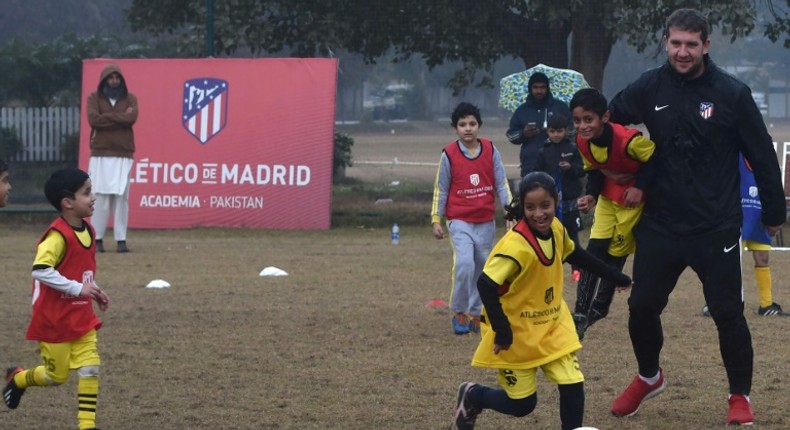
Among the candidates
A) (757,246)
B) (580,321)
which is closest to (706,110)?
(580,321)

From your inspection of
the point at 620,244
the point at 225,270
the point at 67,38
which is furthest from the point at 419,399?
the point at 67,38

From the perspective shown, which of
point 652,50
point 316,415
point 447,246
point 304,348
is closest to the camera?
point 316,415

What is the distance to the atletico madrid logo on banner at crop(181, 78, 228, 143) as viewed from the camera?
17453 mm

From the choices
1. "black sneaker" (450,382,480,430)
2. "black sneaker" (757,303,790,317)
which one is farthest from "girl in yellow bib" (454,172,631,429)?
"black sneaker" (757,303,790,317)

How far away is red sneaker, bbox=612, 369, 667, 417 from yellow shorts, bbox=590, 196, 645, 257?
27.3 inches

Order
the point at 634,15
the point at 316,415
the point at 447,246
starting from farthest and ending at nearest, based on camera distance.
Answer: the point at 634,15 → the point at 447,246 → the point at 316,415

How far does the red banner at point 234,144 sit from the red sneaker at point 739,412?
36.9 ft

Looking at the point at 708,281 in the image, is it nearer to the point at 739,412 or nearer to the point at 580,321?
the point at 739,412

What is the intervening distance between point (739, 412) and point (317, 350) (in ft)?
10.2

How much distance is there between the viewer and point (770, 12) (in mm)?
18141

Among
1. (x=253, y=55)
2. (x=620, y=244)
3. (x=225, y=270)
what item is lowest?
(x=225, y=270)

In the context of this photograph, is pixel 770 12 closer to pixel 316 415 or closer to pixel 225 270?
pixel 225 270

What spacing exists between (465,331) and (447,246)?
6.66 metres

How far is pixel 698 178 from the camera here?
240 inches
